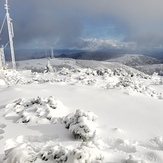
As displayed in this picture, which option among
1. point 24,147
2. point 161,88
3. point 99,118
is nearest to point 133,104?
point 99,118

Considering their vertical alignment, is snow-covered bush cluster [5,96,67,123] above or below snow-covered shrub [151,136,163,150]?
above

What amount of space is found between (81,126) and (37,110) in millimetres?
2344

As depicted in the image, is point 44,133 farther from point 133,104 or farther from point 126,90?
point 126,90

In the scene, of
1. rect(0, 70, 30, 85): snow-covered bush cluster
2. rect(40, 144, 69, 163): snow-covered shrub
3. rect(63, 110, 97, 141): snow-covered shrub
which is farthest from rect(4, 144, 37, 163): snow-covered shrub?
rect(0, 70, 30, 85): snow-covered bush cluster

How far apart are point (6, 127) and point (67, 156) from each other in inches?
130

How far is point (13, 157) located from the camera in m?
4.94

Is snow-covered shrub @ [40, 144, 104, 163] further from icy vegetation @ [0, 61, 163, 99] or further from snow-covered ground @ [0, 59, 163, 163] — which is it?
icy vegetation @ [0, 61, 163, 99]

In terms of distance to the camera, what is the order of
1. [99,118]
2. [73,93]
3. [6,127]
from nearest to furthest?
[6,127] → [99,118] → [73,93]

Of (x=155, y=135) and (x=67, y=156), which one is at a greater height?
(x=67, y=156)

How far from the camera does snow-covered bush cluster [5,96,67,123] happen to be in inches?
323

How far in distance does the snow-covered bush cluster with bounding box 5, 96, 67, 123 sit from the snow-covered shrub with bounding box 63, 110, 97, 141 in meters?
0.80

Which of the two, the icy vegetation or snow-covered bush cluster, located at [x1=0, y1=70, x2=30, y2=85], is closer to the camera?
Answer: the icy vegetation

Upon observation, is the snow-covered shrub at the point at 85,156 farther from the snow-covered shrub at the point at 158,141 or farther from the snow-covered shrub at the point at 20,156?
the snow-covered shrub at the point at 158,141

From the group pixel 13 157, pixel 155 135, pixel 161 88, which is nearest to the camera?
pixel 13 157
